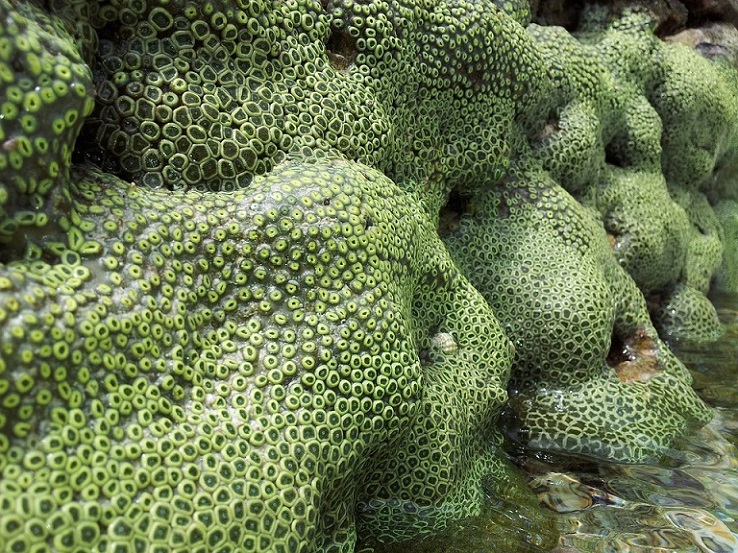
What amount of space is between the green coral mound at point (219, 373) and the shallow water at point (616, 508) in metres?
0.24

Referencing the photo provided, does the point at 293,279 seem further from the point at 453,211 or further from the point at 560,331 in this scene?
the point at 560,331

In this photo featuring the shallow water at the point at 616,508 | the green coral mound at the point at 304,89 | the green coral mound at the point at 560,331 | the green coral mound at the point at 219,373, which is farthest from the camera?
the green coral mound at the point at 560,331

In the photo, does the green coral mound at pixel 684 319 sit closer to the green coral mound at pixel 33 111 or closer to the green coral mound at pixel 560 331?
the green coral mound at pixel 560 331

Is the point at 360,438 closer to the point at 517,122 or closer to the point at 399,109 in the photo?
the point at 399,109

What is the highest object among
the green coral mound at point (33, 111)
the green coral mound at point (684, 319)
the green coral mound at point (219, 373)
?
the green coral mound at point (33, 111)

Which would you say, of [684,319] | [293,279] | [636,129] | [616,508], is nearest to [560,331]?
[616,508]

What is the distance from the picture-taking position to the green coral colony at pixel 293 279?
2.11 metres

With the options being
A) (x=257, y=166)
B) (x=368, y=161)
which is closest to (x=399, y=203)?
(x=368, y=161)

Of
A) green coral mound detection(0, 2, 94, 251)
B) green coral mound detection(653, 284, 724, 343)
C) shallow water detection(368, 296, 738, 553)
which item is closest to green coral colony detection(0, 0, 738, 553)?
green coral mound detection(0, 2, 94, 251)

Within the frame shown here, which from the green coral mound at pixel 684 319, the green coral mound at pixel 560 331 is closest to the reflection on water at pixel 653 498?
the green coral mound at pixel 560 331

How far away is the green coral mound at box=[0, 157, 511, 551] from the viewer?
2014 mm

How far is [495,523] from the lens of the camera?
3223 mm

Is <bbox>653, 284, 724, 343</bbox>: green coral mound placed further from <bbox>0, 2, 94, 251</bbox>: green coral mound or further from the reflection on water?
<bbox>0, 2, 94, 251</bbox>: green coral mound

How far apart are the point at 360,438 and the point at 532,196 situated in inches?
104
